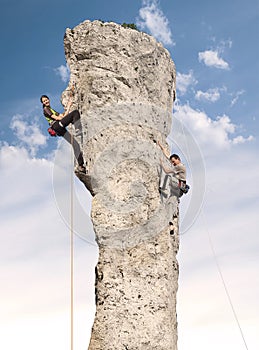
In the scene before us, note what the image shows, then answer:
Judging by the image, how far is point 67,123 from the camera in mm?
10391

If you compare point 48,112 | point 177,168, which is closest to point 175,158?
point 177,168

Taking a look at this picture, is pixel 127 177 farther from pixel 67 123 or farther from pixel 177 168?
pixel 67 123

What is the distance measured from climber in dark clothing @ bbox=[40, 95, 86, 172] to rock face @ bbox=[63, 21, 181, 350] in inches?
9.1

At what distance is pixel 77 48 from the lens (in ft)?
34.5

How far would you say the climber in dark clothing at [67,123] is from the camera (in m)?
10.3

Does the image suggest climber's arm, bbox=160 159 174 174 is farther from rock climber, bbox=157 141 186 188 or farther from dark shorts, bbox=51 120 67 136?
dark shorts, bbox=51 120 67 136

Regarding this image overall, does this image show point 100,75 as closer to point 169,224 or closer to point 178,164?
point 178,164

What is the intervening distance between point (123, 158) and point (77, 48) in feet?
8.94

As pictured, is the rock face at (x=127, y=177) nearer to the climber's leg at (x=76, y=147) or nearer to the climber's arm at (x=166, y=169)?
the climber's arm at (x=166, y=169)

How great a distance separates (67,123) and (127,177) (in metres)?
1.93

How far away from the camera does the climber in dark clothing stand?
10266 millimetres

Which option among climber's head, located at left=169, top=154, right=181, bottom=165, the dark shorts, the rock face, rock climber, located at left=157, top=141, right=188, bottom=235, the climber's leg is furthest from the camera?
the dark shorts

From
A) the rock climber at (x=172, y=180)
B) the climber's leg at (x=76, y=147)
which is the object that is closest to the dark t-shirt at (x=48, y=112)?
the climber's leg at (x=76, y=147)

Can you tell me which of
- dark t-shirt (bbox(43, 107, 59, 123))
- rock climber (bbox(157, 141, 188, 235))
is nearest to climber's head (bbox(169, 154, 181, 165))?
rock climber (bbox(157, 141, 188, 235))
